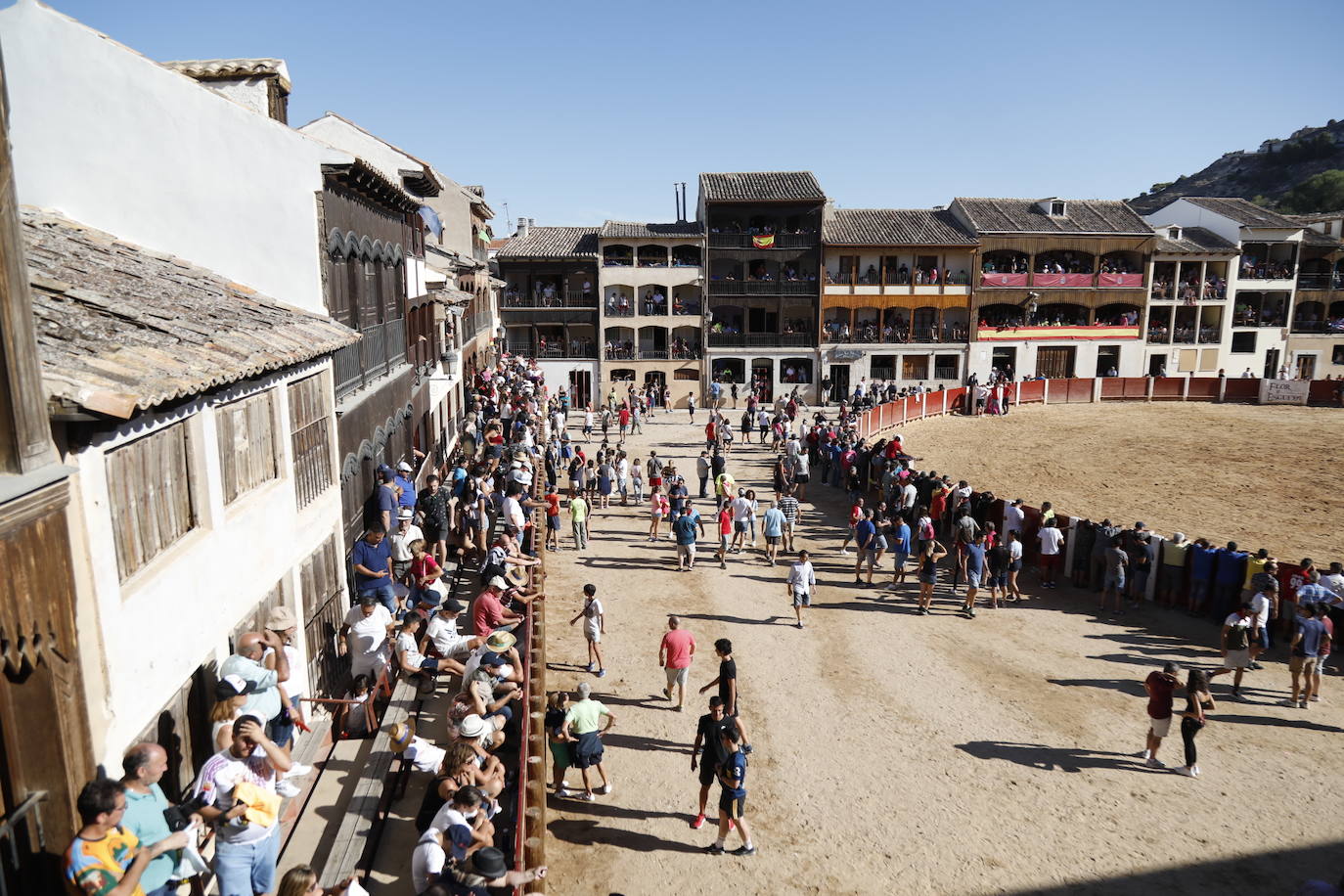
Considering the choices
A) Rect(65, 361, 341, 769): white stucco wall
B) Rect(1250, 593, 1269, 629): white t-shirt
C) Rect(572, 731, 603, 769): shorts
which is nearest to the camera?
Rect(65, 361, 341, 769): white stucco wall

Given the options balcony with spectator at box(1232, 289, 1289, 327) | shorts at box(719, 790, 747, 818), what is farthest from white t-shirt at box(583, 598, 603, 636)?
balcony with spectator at box(1232, 289, 1289, 327)

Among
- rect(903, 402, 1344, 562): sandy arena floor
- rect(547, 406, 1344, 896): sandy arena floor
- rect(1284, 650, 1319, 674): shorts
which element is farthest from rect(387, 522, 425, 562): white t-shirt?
rect(903, 402, 1344, 562): sandy arena floor

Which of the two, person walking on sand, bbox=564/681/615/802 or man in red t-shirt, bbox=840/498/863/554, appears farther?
man in red t-shirt, bbox=840/498/863/554

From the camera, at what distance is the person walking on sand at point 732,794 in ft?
28.9

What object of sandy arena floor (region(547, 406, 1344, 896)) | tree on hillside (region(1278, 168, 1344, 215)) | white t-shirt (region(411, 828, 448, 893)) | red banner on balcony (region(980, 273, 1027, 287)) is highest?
tree on hillside (region(1278, 168, 1344, 215))

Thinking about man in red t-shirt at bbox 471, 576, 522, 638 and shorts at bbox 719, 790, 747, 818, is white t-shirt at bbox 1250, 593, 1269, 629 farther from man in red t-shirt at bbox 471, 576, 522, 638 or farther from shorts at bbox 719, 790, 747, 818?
man in red t-shirt at bbox 471, 576, 522, 638

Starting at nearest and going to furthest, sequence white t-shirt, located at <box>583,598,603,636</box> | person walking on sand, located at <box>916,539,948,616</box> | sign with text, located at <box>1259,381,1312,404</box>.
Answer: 1. white t-shirt, located at <box>583,598,603,636</box>
2. person walking on sand, located at <box>916,539,948,616</box>
3. sign with text, located at <box>1259,381,1312,404</box>

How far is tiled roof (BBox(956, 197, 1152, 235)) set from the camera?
151ft

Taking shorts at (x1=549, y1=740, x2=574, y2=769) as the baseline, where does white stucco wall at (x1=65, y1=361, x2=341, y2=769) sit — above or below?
above

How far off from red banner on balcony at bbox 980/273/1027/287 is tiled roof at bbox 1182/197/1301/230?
15.0 metres

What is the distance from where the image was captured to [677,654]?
11.8 metres

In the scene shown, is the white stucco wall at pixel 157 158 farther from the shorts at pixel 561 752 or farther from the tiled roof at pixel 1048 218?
the tiled roof at pixel 1048 218

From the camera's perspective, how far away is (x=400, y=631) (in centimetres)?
984

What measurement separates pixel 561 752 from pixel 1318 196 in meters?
96.7
